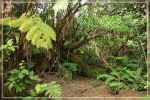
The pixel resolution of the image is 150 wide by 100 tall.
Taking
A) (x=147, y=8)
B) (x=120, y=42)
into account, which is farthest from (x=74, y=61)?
(x=147, y=8)

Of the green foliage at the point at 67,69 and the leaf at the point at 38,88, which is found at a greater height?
the green foliage at the point at 67,69

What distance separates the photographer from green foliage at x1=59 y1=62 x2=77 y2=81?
4000mm

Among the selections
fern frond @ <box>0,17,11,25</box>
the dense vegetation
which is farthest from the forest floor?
fern frond @ <box>0,17,11,25</box>

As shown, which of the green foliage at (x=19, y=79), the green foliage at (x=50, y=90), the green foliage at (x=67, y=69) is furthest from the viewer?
the green foliage at (x=67, y=69)

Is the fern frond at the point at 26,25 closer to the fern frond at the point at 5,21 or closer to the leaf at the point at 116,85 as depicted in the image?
the fern frond at the point at 5,21

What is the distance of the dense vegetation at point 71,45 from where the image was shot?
352 cm

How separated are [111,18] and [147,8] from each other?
614 mm

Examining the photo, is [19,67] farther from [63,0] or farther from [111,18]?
[111,18]

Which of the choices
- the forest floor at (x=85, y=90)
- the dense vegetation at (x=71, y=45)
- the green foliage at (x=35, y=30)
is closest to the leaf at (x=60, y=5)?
the dense vegetation at (x=71, y=45)

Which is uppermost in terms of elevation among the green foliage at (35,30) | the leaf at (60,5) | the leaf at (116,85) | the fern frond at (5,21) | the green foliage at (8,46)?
the leaf at (60,5)

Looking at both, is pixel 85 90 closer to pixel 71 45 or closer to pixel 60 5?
pixel 71 45

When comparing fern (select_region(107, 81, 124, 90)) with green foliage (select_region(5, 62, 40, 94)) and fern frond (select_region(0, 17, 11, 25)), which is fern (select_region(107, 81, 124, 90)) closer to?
green foliage (select_region(5, 62, 40, 94))

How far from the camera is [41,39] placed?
11.3 ft

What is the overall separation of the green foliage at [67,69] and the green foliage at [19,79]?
519 millimetres
